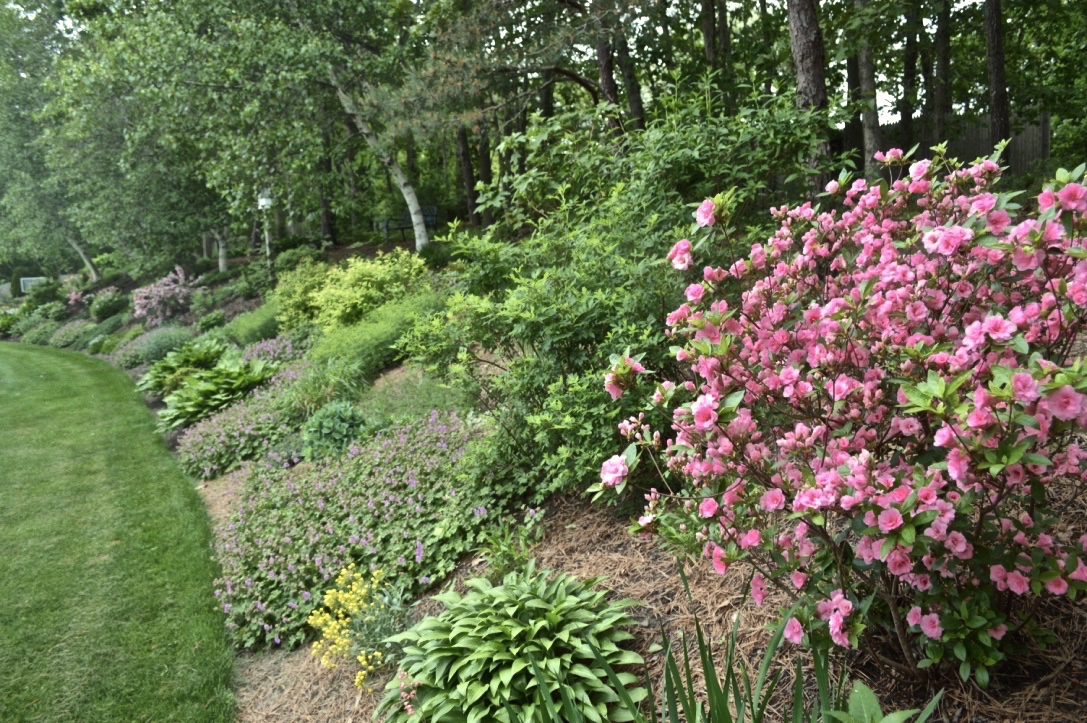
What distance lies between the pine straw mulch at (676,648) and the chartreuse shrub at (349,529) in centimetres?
23

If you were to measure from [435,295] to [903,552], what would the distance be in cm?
785

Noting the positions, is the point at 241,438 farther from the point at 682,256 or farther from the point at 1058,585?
the point at 1058,585

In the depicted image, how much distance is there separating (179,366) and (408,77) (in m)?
5.46

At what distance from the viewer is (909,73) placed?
1266cm

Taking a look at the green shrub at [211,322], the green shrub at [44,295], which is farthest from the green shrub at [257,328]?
the green shrub at [44,295]

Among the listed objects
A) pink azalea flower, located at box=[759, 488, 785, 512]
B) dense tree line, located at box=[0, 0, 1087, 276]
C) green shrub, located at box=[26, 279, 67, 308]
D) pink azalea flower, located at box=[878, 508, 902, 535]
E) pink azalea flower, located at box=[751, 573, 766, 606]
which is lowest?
pink azalea flower, located at box=[751, 573, 766, 606]

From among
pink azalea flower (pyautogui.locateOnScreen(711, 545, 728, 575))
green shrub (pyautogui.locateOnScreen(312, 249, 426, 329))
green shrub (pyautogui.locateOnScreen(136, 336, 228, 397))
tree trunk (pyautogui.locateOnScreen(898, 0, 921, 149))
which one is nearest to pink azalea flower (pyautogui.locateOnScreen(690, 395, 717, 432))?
pink azalea flower (pyautogui.locateOnScreen(711, 545, 728, 575))

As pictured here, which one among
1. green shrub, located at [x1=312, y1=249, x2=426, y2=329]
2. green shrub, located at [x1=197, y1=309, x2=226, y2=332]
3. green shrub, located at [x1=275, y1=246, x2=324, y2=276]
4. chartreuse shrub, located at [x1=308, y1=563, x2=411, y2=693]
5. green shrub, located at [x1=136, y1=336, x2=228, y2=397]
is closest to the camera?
chartreuse shrub, located at [x1=308, y1=563, x2=411, y2=693]

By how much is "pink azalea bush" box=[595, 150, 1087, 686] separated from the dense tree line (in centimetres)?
378

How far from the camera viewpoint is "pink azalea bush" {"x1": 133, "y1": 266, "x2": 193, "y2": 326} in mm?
16391

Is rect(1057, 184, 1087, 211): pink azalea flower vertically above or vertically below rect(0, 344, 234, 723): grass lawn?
above

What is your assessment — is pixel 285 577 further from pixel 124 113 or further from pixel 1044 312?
pixel 124 113

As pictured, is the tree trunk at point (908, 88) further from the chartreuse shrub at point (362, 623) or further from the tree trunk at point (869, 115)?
the chartreuse shrub at point (362, 623)

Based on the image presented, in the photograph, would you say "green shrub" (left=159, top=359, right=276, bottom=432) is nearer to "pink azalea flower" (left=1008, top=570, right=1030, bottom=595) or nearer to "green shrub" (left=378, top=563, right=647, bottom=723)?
"green shrub" (left=378, top=563, right=647, bottom=723)
